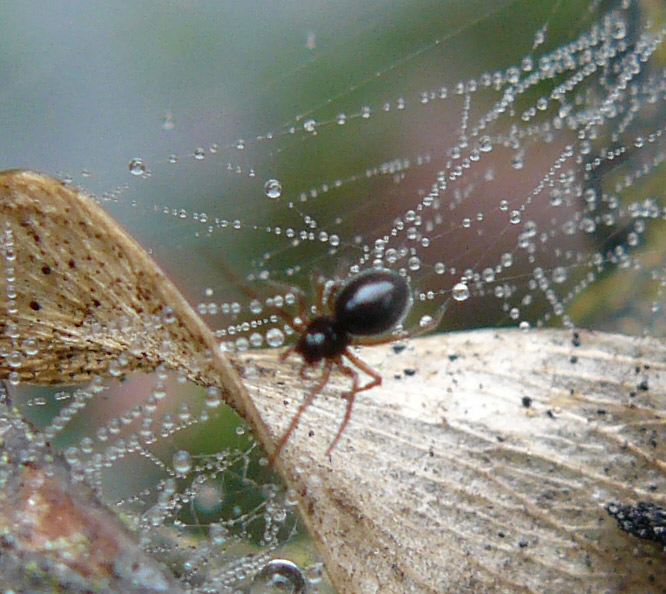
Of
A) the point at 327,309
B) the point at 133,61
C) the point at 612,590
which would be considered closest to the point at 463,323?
the point at 327,309

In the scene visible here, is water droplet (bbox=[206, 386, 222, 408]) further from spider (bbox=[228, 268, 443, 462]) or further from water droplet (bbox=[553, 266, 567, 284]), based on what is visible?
water droplet (bbox=[553, 266, 567, 284])

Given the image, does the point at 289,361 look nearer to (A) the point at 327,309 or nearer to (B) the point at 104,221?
(A) the point at 327,309

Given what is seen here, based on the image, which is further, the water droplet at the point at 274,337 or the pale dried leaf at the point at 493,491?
the water droplet at the point at 274,337

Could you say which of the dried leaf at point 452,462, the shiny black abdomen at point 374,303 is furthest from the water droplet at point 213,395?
the shiny black abdomen at point 374,303

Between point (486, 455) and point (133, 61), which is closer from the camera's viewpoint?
point (486, 455)

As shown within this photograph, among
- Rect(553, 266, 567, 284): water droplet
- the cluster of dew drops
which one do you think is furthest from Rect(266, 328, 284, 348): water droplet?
Rect(553, 266, 567, 284): water droplet

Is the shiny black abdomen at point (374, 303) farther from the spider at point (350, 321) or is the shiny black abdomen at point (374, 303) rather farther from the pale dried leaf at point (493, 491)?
the pale dried leaf at point (493, 491)

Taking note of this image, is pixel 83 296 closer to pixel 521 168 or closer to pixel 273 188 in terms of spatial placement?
pixel 273 188
